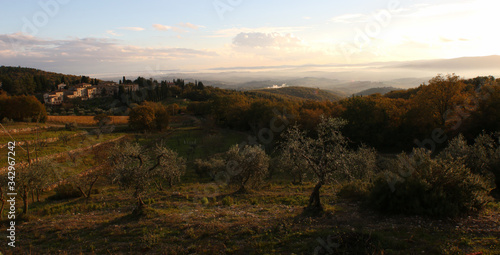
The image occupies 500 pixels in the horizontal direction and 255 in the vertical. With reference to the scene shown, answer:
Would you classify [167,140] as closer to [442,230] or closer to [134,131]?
[134,131]

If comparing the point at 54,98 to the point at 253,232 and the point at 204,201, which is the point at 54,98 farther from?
the point at 253,232

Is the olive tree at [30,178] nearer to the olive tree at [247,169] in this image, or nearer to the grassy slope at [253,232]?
the grassy slope at [253,232]

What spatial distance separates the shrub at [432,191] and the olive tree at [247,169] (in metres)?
10.3

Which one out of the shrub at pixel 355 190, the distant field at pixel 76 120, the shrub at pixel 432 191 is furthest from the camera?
the distant field at pixel 76 120

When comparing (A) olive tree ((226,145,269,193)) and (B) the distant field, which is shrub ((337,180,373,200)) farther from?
(B) the distant field

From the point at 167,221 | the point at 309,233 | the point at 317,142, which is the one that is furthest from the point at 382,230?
the point at 167,221

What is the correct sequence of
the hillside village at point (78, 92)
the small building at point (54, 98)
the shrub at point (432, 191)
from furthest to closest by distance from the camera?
the hillside village at point (78, 92) → the small building at point (54, 98) → the shrub at point (432, 191)

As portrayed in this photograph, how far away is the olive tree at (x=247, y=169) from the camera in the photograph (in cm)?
2172

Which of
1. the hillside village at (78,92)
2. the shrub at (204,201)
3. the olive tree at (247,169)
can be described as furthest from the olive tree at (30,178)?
the hillside village at (78,92)

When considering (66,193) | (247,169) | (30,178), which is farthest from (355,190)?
(66,193)

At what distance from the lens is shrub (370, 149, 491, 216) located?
11.5 meters

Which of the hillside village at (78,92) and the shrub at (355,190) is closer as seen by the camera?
the shrub at (355,190)

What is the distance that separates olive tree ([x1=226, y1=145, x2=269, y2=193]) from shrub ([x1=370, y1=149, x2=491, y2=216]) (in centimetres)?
1029

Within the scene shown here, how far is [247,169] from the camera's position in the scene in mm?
21844
